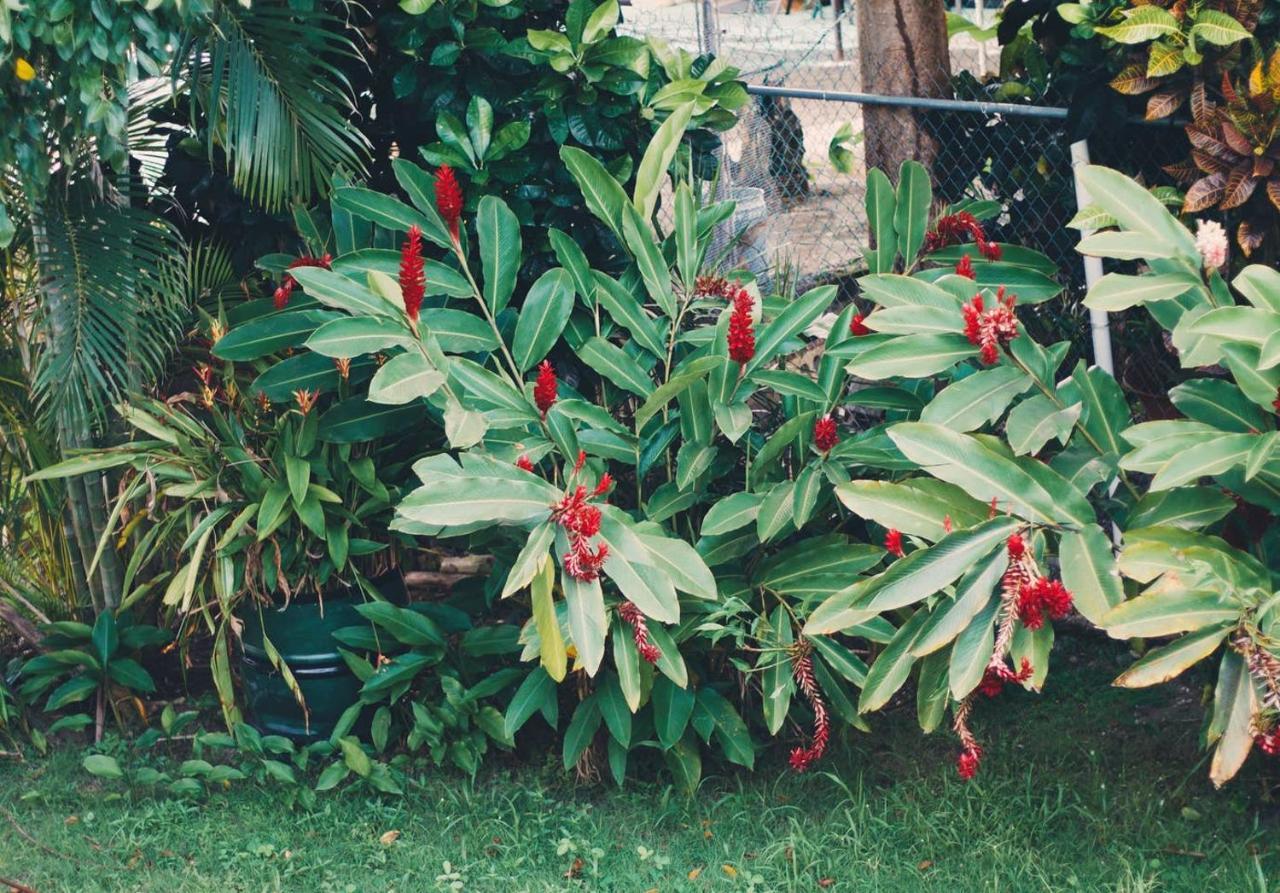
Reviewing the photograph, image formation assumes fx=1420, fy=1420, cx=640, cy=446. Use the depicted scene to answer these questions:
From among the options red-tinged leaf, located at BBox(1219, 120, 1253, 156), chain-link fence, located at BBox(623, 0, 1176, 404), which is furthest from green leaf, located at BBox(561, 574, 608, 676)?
red-tinged leaf, located at BBox(1219, 120, 1253, 156)

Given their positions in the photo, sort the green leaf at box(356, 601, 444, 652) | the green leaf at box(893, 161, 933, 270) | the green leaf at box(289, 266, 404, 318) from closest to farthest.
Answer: the green leaf at box(289, 266, 404, 318) → the green leaf at box(893, 161, 933, 270) → the green leaf at box(356, 601, 444, 652)

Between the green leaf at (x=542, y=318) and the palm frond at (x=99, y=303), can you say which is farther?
the palm frond at (x=99, y=303)

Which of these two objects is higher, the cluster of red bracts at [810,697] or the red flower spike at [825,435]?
the red flower spike at [825,435]

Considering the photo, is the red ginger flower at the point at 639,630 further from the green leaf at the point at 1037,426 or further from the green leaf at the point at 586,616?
the green leaf at the point at 1037,426

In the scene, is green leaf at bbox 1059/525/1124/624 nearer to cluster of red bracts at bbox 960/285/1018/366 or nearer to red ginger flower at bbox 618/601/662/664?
cluster of red bracts at bbox 960/285/1018/366

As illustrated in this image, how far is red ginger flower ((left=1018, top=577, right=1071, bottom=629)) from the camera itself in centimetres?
327

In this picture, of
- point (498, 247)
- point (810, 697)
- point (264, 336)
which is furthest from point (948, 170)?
point (264, 336)

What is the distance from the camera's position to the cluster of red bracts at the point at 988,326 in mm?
3500

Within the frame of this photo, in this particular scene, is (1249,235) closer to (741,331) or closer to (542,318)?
(741,331)

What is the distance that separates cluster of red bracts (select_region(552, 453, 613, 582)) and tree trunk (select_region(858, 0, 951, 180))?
3028 mm

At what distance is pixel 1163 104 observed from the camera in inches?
173

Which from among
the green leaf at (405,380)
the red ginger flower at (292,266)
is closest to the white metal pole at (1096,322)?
the green leaf at (405,380)

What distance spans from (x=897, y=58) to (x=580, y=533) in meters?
3.47

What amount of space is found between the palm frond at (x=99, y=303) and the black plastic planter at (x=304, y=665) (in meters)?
0.87
